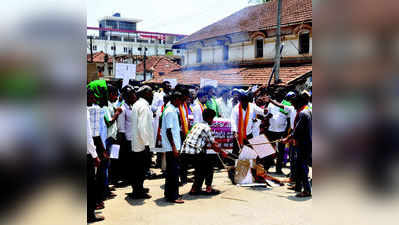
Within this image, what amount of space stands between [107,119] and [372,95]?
4.91m

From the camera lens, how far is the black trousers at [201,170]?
6.18 m

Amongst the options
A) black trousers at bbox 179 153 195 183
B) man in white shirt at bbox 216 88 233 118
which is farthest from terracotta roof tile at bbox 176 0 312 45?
black trousers at bbox 179 153 195 183

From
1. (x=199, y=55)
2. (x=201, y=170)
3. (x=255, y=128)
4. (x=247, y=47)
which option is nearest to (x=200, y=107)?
(x=201, y=170)

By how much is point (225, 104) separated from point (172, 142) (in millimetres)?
5005

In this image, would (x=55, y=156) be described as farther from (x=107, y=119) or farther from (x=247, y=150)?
(x=247, y=150)

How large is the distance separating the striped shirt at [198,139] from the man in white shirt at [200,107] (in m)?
0.89

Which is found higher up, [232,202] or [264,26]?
[264,26]

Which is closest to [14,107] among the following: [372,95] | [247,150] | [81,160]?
[81,160]

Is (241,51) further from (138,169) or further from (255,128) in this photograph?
(138,169)

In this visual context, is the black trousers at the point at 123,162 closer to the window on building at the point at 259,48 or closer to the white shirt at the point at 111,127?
the white shirt at the point at 111,127

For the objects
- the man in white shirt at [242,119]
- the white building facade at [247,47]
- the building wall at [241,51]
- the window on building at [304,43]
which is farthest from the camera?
the building wall at [241,51]

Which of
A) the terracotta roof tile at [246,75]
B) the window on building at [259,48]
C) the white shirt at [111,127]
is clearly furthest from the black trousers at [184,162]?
the window on building at [259,48]

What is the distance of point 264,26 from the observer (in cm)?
2083

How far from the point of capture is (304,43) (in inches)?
757
